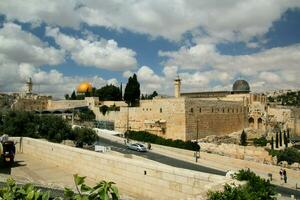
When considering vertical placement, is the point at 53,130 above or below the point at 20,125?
below

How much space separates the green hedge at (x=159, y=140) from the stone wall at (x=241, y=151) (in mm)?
1305

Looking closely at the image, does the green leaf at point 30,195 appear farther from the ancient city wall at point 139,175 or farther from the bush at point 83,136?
the bush at point 83,136

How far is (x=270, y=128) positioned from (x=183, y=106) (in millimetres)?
14560

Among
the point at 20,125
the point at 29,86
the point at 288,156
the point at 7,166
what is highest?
the point at 29,86

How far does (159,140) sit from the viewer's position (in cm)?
3425

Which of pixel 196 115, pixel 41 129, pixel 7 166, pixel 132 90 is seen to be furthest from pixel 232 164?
pixel 132 90

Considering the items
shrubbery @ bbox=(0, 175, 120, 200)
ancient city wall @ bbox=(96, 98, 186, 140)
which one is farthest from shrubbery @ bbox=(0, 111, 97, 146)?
shrubbery @ bbox=(0, 175, 120, 200)

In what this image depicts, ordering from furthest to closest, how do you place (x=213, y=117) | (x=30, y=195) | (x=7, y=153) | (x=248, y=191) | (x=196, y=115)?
(x=213, y=117)
(x=196, y=115)
(x=7, y=153)
(x=248, y=191)
(x=30, y=195)

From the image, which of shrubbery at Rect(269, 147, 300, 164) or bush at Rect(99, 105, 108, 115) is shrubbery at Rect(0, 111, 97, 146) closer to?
shrubbery at Rect(269, 147, 300, 164)

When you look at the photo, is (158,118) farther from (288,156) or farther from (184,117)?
(288,156)

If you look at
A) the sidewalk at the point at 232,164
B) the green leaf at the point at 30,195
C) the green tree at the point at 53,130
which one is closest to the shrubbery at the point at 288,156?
the sidewalk at the point at 232,164

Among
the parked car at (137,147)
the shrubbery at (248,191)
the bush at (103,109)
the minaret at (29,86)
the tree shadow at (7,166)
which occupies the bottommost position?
the parked car at (137,147)

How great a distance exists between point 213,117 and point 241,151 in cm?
747

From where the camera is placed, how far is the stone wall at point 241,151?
29156mm
